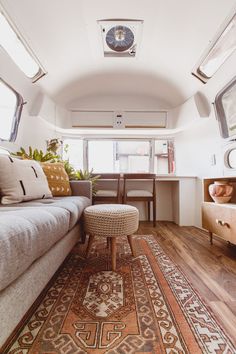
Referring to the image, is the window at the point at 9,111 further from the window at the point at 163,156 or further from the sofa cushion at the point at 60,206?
the window at the point at 163,156

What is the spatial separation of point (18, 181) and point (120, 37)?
178 centimetres

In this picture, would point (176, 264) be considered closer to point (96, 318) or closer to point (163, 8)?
point (96, 318)

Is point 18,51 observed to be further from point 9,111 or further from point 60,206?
point 60,206

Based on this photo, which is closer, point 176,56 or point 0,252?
point 0,252

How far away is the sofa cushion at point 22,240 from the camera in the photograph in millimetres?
563

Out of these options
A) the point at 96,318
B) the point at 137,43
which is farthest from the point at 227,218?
the point at 137,43

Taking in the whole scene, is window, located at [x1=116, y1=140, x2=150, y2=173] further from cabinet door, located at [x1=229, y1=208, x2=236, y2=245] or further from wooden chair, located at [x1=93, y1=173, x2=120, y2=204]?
cabinet door, located at [x1=229, y1=208, x2=236, y2=245]

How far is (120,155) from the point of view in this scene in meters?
3.74

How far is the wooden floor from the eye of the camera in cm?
99

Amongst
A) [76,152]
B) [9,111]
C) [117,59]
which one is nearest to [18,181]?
[9,111]

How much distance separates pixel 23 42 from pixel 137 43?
45.2 inches

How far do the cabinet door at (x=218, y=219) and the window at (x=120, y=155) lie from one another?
169cm

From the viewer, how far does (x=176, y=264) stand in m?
1.54

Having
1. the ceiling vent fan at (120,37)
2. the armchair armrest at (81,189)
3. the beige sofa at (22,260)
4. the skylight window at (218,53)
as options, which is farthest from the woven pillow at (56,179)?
the skylight window at (218,53)
